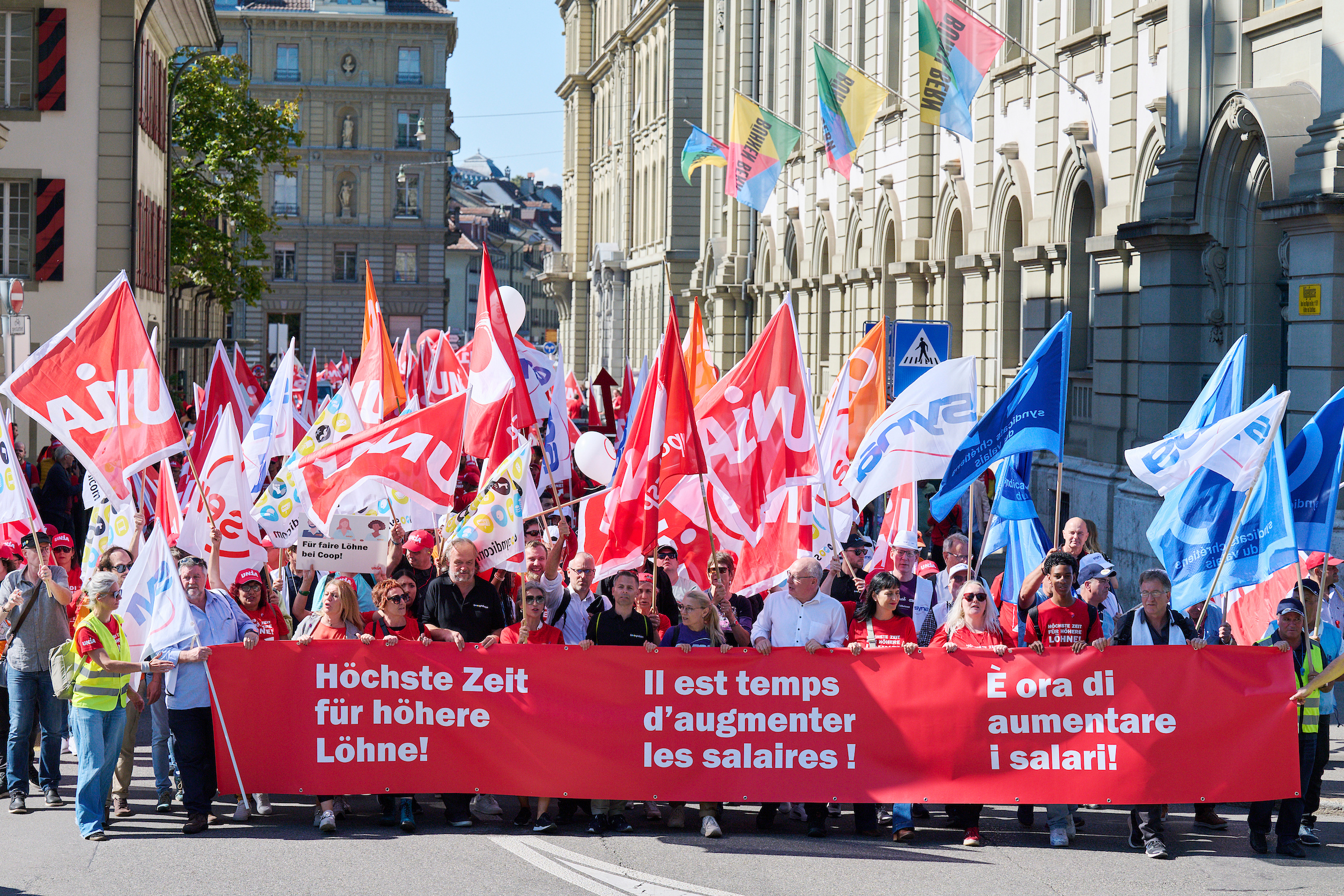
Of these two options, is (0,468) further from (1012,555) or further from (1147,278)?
(1147,278)

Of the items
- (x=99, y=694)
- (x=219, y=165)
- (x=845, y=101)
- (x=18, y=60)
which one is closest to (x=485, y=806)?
(x=99, y=694)

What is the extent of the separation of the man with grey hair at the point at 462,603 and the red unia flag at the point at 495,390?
3.85 metres

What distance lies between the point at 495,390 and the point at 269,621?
4387 millimetres

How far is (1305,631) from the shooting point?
380 inches

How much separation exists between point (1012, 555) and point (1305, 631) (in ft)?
9.23

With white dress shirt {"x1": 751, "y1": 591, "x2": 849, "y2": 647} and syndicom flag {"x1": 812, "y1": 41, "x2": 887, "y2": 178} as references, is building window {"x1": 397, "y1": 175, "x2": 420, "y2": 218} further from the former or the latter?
white dress shirt {"x1": 751, "y1": 591, "x2": 849, "y2": 647}

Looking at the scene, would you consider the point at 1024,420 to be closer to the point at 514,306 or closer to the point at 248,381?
the point at 514,306

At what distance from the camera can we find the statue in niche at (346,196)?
87.9 meters

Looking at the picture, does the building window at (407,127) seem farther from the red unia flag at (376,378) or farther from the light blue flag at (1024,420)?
the light blue flag at (1024,420)

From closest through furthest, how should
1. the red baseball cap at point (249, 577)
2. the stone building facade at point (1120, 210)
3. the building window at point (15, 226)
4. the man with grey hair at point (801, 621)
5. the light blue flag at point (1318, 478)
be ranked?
the man with grey hair at point (801, 621) < the light blue flag at point (1318, 478) < the red baseball cap at point (249, 577) < the stone building facade at point (1120, 210) < the building window at point (15, 226)

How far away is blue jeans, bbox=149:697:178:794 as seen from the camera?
10.1 metres

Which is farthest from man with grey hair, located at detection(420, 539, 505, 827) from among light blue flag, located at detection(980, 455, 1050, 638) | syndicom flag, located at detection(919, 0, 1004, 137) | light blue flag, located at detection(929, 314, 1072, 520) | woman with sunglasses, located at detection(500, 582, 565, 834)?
syndicom flag, located at detection(919, 0, 1004, 137)

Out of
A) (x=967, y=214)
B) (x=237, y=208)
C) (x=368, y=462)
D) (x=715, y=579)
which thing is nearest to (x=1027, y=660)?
(x=715, y=579)

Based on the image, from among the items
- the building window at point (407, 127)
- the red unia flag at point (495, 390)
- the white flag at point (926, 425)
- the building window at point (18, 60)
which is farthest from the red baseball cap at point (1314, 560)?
the building window at point (407, 127)
